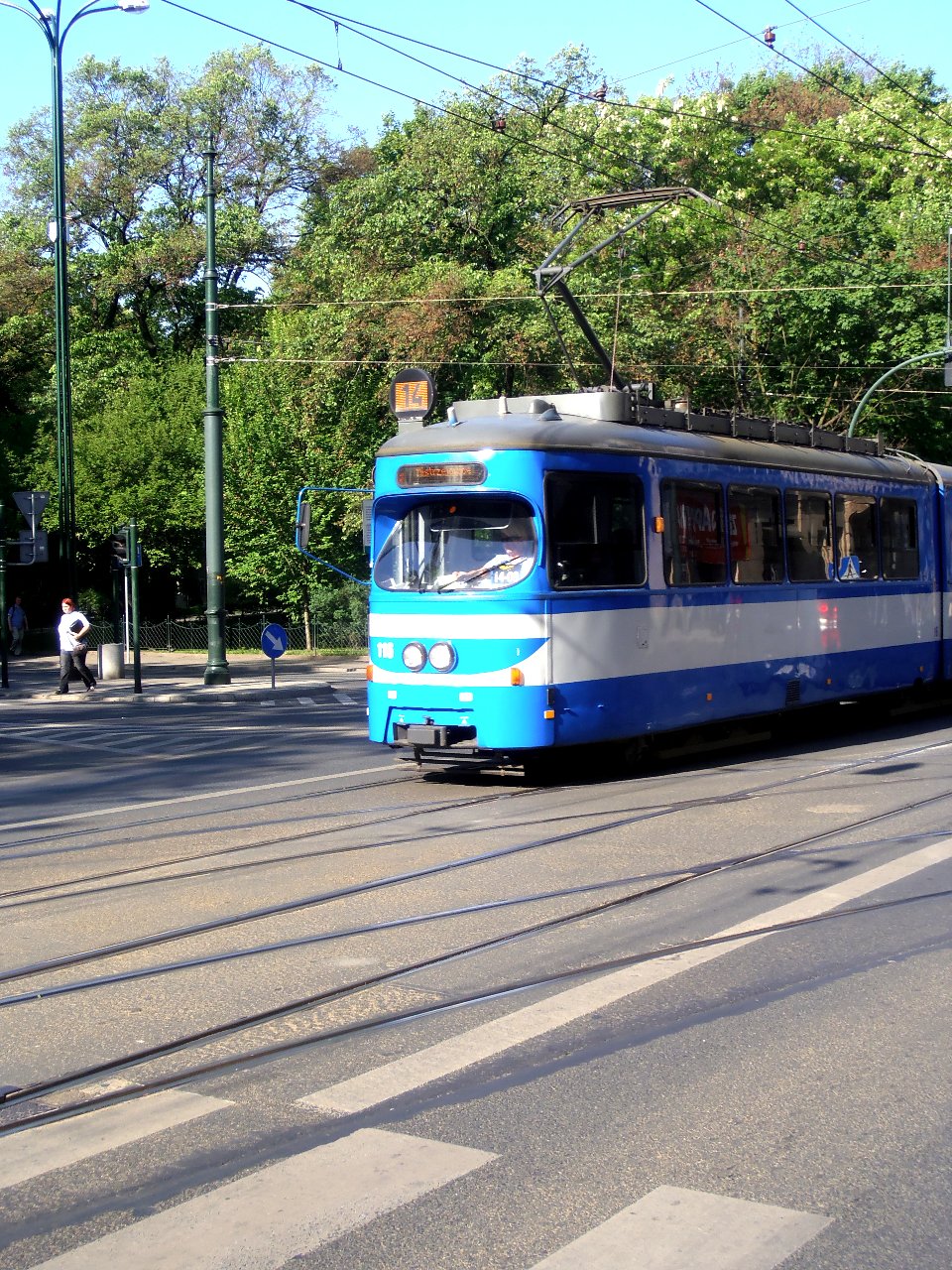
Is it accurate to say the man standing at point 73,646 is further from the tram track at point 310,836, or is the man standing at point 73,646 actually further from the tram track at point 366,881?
the tram track at point 366,881

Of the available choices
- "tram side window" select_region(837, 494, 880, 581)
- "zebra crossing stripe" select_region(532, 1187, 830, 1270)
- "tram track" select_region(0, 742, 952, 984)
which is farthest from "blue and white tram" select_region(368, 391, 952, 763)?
"zebra crossing stripe" select_region(532, 1187, 830, 1270)

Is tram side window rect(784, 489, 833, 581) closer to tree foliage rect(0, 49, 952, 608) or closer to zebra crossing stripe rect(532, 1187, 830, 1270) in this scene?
zebra crossing stripe rect(532, 1187, 830, 1270)

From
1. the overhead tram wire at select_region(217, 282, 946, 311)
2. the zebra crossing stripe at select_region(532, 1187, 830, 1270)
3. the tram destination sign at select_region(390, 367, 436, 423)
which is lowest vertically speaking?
the zebra crossing stripe at select_region(532, 1187, 830, 1270)

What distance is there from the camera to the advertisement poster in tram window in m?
13.5

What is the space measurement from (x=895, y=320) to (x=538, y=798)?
93.2ft

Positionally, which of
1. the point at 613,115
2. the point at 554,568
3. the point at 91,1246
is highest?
the point at 613,115

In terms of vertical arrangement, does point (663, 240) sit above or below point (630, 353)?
above

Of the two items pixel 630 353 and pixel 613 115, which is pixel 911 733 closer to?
pixel 630 353

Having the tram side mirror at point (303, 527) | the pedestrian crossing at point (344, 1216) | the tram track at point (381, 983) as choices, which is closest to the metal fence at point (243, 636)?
the tram side mirror at point (303, 527)

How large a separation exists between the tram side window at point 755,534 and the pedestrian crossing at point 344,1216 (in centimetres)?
1037

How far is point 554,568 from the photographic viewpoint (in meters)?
12.1

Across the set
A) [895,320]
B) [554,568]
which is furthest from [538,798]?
[895,320]

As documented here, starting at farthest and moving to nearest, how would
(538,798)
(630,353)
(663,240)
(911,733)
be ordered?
(663,240), (630,353), (911,733), (538,798)

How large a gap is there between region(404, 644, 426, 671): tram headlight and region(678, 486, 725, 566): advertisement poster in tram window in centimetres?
267
